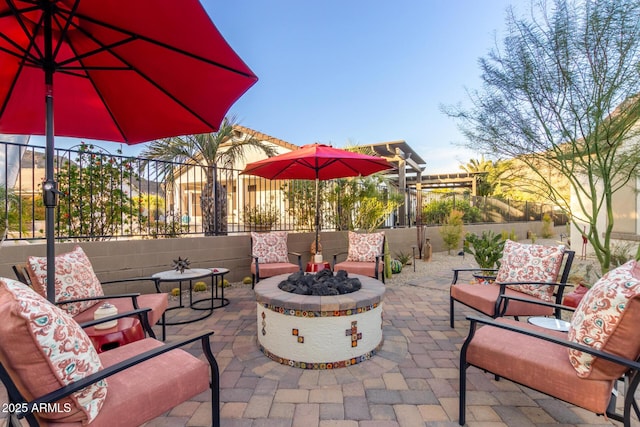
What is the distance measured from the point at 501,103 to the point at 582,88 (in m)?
1.06

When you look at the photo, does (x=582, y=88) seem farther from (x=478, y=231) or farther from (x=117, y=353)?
(x=478, y=231)

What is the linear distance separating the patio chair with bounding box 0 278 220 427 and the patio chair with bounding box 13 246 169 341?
4.52 ft

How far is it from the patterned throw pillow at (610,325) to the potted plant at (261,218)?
603 centimetres

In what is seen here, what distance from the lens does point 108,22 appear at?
1956 millimetres

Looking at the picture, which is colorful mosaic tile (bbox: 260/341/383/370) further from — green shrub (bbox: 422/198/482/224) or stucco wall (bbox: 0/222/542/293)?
green shrub (bbox: 422/198/482/224)

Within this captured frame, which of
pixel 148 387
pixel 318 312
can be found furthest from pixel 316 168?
pixel 148 387

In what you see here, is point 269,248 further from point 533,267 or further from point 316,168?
point 533,267

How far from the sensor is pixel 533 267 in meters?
3.30

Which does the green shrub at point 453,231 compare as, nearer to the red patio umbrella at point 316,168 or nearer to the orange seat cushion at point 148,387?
the red patio umbrella at point 316,168

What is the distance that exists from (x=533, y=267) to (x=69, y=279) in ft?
15.1

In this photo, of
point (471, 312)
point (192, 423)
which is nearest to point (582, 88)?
point (471, 312)

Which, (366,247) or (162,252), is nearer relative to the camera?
(162,252)

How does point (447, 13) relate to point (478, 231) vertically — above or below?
above

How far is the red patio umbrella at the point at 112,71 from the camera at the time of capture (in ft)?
6.20
